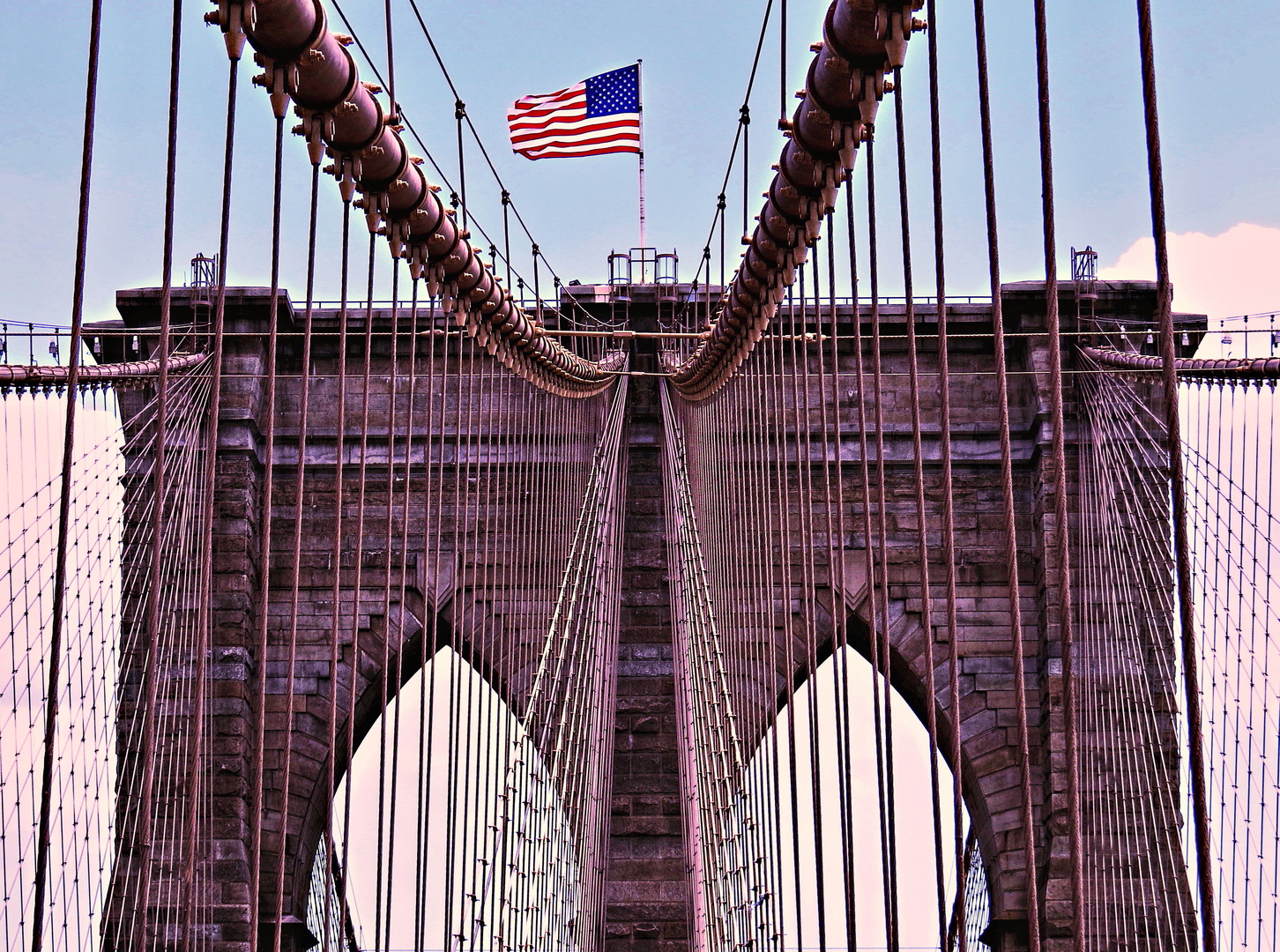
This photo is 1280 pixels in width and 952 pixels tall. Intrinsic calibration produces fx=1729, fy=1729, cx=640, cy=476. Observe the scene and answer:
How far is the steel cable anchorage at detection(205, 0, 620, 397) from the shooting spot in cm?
394

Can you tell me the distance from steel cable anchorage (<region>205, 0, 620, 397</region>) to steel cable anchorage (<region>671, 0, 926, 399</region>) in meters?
1.18

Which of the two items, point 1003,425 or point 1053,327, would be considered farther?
point 1003,425

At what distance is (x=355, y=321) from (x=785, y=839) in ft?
40.8

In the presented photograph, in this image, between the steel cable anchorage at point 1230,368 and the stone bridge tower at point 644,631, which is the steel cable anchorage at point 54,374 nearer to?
the stone bridge tower at point 644,631

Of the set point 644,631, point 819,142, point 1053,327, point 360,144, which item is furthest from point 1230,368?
point 1053,327

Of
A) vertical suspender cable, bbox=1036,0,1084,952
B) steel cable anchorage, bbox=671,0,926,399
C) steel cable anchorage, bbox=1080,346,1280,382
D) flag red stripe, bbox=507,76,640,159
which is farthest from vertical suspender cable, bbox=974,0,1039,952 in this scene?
flag red stripe, bbox=507,76,640,159

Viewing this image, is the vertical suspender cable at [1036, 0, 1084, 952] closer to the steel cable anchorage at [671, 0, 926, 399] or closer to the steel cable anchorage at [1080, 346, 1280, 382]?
the steel cable anchorage at [671, 0, 926, 399]

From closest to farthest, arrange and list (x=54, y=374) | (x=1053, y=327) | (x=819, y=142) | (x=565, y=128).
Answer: (x=1053, y=327)
(x=819, y=142)
(x=54, y=374)
(x=565, y=128)

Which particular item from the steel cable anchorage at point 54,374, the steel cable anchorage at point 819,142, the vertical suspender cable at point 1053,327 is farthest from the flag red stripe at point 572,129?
the vertical suspender cable at point 1053,327

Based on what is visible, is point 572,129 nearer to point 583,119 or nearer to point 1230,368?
point 583,119

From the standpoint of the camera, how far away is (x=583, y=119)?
606 inches

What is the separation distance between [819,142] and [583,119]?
1024 cm

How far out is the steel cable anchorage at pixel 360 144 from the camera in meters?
3.94

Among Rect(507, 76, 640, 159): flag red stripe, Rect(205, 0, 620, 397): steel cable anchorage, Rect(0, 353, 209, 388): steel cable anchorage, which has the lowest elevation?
Rect(205, 0, 620, 397): steel cable anchorage
